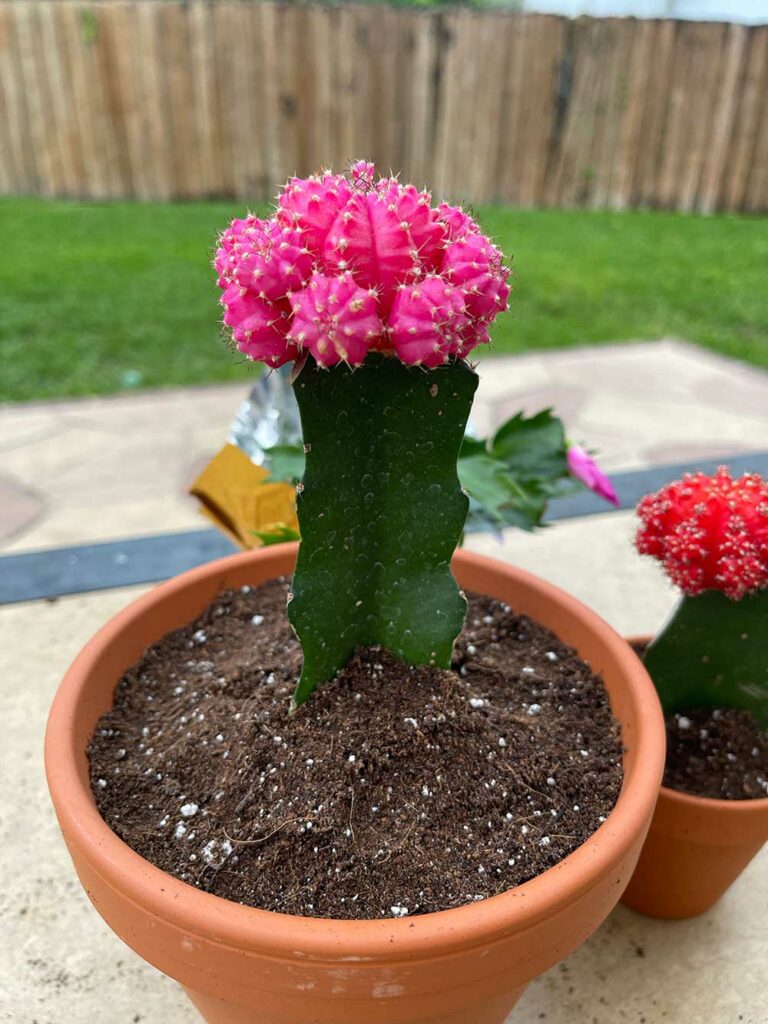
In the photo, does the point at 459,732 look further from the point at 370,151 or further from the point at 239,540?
the point at 370,151

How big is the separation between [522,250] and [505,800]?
4.18 m

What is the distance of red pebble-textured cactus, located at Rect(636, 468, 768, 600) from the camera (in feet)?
2.66

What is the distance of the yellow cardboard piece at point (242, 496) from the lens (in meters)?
1.21

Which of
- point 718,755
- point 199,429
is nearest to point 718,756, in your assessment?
point 718,755

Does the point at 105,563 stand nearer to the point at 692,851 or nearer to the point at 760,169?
the point at 692,851

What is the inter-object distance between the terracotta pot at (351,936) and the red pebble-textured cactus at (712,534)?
19cm

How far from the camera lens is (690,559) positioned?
83 cm

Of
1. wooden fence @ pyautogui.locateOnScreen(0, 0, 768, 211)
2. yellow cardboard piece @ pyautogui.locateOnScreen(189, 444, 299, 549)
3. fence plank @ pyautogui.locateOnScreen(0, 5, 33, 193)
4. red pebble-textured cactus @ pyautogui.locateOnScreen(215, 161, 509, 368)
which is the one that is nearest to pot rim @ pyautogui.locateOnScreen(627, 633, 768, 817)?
red pebble-textured cactus @ pyautogui.locateOnScreen(215, 161, 509, 368)

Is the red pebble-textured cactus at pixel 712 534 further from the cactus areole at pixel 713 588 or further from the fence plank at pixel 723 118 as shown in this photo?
the fence plank at pixel 723 118

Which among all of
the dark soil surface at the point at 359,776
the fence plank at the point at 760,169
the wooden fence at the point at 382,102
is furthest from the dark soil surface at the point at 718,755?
the fence plank at the point at 760,169

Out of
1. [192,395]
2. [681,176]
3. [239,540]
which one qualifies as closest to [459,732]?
[239,540]

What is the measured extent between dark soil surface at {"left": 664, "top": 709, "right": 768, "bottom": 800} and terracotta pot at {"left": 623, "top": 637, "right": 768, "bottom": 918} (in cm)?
3

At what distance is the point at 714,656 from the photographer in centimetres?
91

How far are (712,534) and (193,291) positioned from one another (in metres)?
3.23
